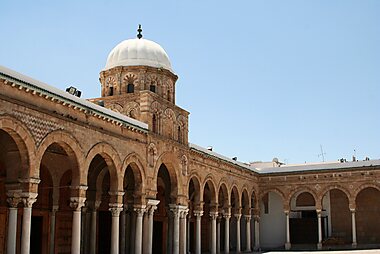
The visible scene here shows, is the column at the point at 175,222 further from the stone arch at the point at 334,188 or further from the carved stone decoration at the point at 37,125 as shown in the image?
the stone arch at the point at 334,188

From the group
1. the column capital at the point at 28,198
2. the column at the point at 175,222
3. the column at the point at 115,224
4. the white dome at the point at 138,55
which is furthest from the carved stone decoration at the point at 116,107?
the column capital at the point at 28,198

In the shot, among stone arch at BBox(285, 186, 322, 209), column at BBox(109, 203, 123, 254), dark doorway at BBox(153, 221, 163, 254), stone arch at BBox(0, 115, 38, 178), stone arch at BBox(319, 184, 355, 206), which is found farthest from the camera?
stone arch at BBox(285, 186, 322, 209)

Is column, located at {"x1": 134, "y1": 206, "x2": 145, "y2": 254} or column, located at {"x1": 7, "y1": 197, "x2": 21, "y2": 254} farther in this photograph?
column, located at {"x1": 134, "y1": 206, "x2": 145, "y2": 254}

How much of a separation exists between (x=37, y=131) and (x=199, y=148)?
12.8m

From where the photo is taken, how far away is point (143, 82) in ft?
79.5

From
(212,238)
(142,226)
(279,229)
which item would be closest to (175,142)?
(142,226)

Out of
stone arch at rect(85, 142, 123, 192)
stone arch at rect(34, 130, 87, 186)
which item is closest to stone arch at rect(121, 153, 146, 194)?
stone arch at rect(85, 142, 123, 192)

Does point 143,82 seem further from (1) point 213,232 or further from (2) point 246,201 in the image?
(2) point 246,201

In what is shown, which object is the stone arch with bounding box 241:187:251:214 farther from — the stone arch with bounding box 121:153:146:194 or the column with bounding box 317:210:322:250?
the stone arch with bounding box 121:153:146:194

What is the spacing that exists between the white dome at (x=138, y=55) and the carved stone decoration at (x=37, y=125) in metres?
9.67

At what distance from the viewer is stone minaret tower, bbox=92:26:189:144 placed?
22734 millimetres

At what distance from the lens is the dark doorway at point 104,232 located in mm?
23500

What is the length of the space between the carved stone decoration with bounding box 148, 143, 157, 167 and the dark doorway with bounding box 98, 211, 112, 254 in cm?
417

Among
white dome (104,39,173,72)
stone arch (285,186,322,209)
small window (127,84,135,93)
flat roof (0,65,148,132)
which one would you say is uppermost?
white dome (104,39,173,72)
